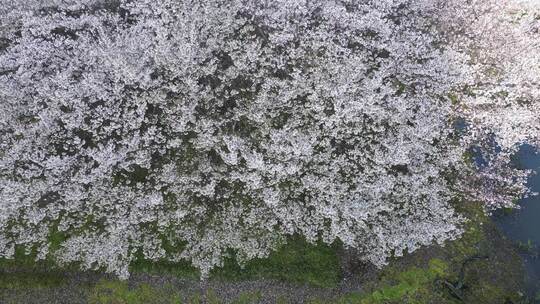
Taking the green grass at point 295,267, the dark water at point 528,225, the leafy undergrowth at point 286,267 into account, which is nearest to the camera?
the leafy undergrowth at point 286,267

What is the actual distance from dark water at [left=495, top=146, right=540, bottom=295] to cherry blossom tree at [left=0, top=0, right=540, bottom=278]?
3.53m

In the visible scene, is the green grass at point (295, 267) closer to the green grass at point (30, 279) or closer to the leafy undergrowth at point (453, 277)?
the leafy undergrowth at point (453, 277)

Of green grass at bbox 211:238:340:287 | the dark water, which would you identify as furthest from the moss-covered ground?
the dark water

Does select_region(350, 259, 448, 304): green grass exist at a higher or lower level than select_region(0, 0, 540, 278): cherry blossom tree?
lower

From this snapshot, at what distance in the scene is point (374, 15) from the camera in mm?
14070

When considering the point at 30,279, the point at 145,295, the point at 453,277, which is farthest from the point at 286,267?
the point at 30,279

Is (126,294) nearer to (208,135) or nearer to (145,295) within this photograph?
(145,295)

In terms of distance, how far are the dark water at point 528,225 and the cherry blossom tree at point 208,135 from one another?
11.6 ft

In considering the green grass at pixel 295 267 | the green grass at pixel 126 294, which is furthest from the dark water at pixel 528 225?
the green grass at pixel 126 294

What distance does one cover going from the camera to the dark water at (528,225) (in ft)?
48.9

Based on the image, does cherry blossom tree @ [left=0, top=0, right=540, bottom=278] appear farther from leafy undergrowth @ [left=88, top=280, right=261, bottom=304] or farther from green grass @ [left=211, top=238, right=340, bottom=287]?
leafy undergrowth @ [left=88, top=280, right=261, bottom=304]

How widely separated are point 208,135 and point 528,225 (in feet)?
43.9

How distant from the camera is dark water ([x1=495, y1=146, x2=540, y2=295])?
1491cm

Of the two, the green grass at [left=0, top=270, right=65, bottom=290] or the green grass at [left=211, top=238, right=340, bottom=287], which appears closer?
the green grass at [left=0, top=270, right=65, bottom=290]
